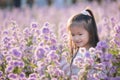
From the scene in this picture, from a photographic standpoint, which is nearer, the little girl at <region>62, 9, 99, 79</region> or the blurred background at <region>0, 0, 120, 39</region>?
the little girl at <region>62, 9, 99, 79</region>

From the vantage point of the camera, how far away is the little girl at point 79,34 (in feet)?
12.3

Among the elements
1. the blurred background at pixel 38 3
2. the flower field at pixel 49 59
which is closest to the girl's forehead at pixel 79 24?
the flower field at pixel 49 59

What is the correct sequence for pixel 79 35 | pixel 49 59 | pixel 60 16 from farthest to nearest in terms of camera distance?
1. pixel 60 16
2. pixel 79 35
3. pixel 49 59

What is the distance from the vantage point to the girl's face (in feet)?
12.3

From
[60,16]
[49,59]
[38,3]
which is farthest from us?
[38,3]

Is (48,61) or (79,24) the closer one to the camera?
(48,61)

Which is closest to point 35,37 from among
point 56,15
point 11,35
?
point 11,35

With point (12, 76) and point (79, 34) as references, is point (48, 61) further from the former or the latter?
point (79, 34)

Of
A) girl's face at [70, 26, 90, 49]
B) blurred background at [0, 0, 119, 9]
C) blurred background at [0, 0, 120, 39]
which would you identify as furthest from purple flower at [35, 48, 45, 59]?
blurred background at [0, 0, 119, 9]

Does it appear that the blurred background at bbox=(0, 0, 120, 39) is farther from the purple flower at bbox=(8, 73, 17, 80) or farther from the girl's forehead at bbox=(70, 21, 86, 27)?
the purple flower at bbox=(8, 73, 17, 80)

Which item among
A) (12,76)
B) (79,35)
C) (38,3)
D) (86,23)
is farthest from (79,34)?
(38,3)

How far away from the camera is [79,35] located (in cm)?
379

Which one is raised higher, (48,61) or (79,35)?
(79,35)

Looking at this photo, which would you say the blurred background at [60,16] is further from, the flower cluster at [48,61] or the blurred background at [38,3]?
the flower cluster at [48,61]
